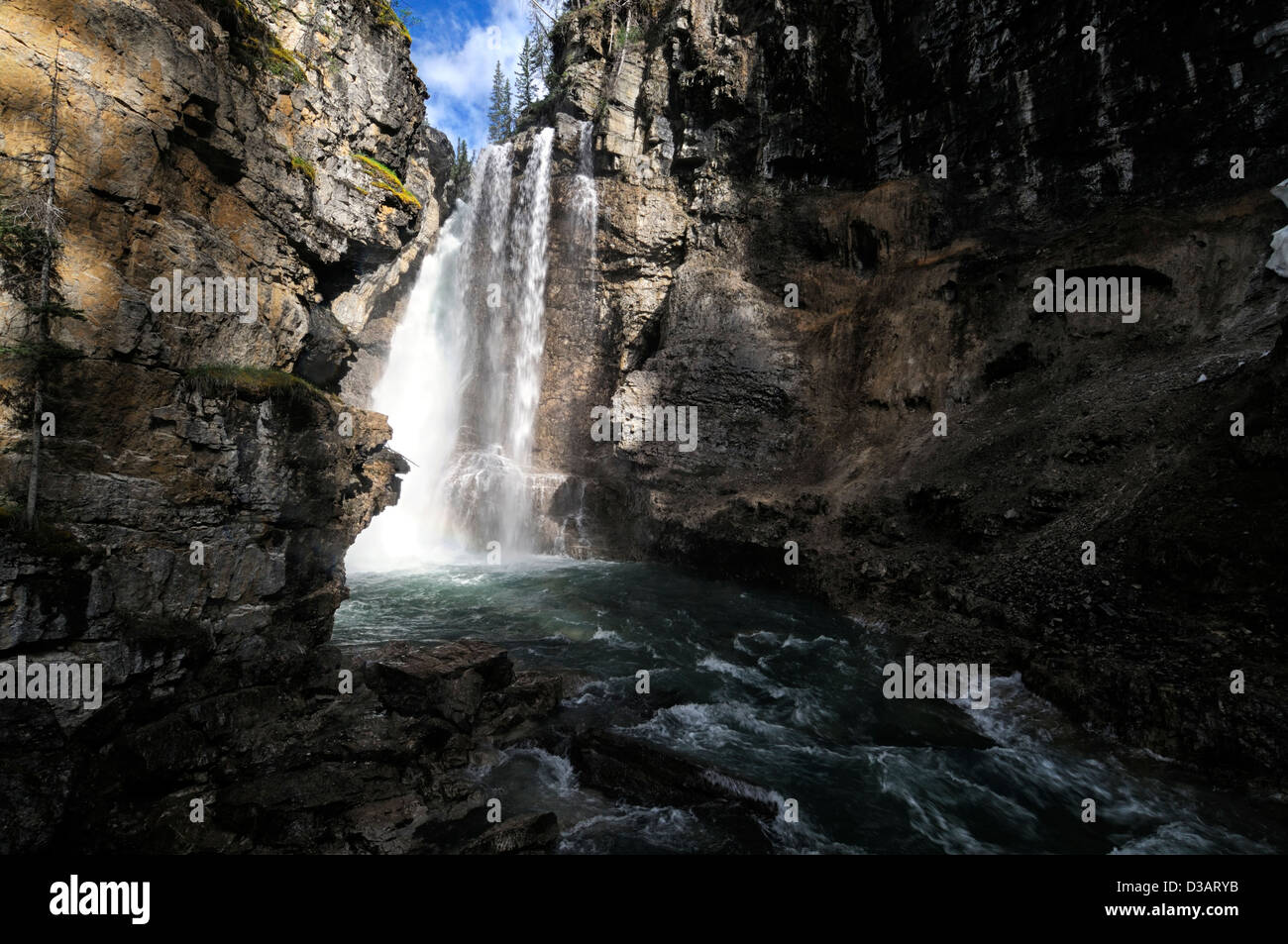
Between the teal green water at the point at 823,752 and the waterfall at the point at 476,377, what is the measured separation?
11.7 meters

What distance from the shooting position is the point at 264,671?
9961mm

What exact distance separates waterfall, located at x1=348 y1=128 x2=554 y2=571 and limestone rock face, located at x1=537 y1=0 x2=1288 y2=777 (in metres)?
1.96

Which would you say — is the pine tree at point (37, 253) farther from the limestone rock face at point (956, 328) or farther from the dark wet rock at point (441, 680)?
the limestone rock face at point (956, 328)

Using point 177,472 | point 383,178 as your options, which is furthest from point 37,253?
point 383,178

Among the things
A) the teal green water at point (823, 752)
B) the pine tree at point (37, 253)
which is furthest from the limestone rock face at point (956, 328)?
the pine tree at point (37, 253)

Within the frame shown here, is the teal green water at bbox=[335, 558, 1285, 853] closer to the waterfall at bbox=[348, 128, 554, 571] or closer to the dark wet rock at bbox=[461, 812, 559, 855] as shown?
the dark wet rock at bbox=[461, 812, 559, 855]

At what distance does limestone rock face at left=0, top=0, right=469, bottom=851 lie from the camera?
734 cm

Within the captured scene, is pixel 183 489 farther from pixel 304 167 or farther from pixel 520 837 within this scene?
pixel 304 167

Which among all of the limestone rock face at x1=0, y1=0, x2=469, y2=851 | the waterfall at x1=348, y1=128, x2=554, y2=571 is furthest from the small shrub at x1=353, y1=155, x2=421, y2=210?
the waterfall at x1=348, y1=128, x2=554, y2=571

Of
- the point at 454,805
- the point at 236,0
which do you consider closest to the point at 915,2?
the point at 236,0

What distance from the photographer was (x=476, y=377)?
35750 millimetres

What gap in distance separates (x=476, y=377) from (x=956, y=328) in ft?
86.9

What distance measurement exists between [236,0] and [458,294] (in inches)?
1067

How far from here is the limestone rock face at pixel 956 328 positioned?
38.5ft
